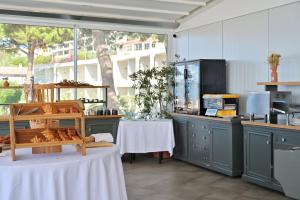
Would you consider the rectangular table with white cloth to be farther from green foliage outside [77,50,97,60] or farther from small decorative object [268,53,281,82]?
small decorative object [268,53,281,82]

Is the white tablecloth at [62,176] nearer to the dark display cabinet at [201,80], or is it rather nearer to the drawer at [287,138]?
the drawer at [287,138]

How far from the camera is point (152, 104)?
26.9 feet

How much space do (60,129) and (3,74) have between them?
16.0 ft

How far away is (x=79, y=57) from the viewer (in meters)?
8.38

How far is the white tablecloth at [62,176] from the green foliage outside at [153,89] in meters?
4.74

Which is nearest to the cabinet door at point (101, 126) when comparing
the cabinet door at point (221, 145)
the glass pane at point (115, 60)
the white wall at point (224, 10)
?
the glass pane at point (115, 60)

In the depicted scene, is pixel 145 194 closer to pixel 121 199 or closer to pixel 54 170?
pixel 121 199

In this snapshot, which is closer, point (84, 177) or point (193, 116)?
point (84, 177)

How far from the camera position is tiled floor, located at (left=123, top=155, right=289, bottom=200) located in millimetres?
5374

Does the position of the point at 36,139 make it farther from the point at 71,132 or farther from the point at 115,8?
the point at 115,8

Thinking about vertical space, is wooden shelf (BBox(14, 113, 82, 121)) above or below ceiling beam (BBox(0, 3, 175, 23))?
below

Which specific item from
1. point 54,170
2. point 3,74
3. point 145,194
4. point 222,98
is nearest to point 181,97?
point 222,98

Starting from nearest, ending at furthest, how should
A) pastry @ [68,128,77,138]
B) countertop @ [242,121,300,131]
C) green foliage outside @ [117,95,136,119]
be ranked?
pastry @ [68,128,77,138] < countertop @ [242,121,300,131] < green foliage outside @ [117,95,136,119]

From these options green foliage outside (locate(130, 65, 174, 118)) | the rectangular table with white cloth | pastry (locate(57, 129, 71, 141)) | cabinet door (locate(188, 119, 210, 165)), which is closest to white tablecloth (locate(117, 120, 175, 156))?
the rectangular table with white cloth
